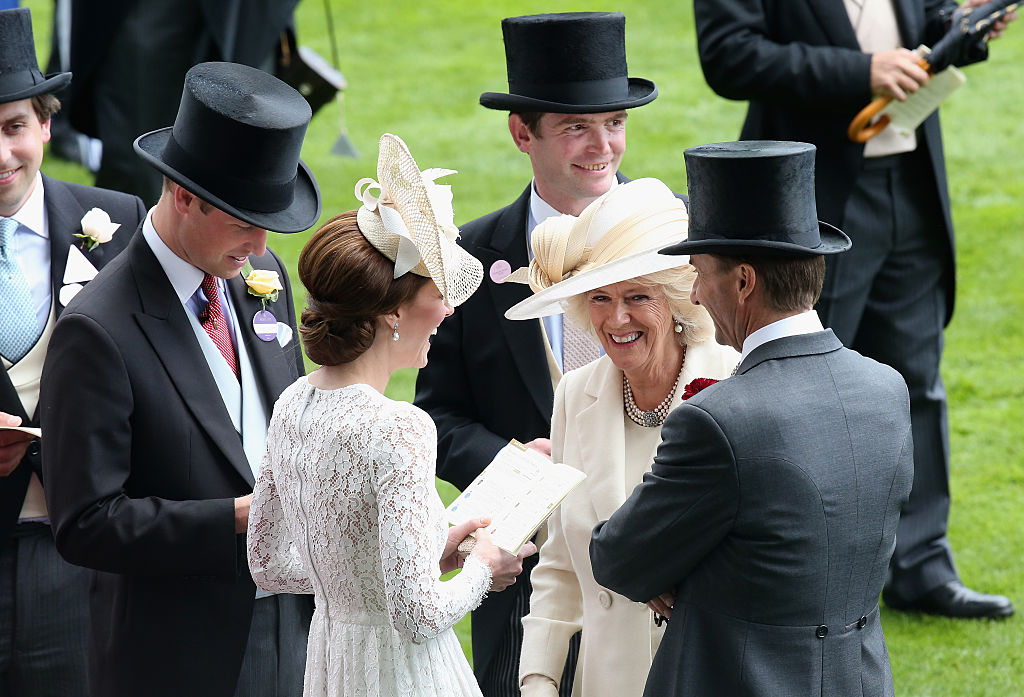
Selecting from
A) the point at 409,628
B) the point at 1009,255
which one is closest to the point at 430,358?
the point at 409,628

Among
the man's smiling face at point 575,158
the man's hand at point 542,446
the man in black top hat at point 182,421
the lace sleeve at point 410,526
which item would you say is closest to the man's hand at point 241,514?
the man in black top hat at point 182,421

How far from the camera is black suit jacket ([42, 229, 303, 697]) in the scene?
12.2 feet

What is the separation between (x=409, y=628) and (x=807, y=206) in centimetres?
131

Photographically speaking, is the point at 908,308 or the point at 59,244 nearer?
the point at 59,244

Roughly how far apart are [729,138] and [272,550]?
31.5 ft

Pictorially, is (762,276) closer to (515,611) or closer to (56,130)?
(515,611)

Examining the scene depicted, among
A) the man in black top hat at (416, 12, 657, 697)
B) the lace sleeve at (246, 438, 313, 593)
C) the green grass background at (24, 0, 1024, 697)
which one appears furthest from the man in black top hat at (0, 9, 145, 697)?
the green grass background at (24, 0, 1024, 697)

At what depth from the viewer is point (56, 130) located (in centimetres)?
1234

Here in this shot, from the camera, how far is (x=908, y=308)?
20.9 ft

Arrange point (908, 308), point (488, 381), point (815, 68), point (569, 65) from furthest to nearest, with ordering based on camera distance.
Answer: point (908, 308), point (815, 68), point (569, 65), point (488, 381)

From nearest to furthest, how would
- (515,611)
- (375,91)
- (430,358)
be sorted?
1. (515,611)
2. (430,358)
3. (375,91)

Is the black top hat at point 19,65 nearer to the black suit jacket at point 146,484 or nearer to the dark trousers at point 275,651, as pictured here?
the black suit jacket at point 146,484

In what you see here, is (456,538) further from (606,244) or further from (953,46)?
(953,46)

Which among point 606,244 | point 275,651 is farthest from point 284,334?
point 606,244
